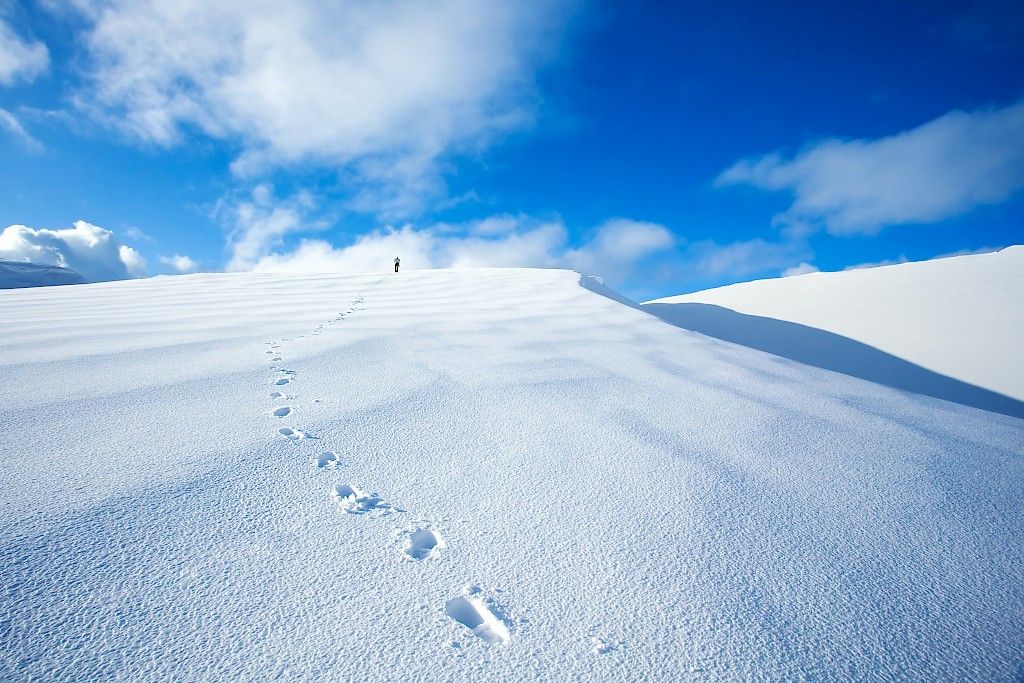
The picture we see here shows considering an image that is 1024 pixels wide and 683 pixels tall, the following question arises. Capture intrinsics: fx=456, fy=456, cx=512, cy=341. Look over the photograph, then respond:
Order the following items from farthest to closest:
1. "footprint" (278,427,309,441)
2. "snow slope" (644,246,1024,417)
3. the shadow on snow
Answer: "snow slope" (644,246,1024,417) < the shadow on snow < "footprint" (278,427,309,441)

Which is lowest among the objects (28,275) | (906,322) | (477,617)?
(28,275)

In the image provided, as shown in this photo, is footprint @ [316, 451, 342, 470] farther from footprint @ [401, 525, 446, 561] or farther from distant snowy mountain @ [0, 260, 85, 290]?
distant snowy mountain @ [0, 260, 85, 290]

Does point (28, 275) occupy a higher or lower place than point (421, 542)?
lower

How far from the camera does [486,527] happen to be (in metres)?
1.29

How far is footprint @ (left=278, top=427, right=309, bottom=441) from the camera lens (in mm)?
1762

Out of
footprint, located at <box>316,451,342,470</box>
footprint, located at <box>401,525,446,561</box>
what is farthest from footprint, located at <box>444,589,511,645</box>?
footprint, located at <box>316,451,342,470</box>

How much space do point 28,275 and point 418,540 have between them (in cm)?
16231

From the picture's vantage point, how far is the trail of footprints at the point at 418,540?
3.25ft

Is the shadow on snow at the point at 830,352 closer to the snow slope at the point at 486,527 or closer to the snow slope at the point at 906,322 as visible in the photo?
the snow slope at the point at 906,322

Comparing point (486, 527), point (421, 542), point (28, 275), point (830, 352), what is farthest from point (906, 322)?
point (28, 275)

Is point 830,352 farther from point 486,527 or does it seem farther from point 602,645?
point 602,645

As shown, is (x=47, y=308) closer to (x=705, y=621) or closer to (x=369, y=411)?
(x=369, y=411)

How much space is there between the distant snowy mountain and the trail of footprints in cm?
12499

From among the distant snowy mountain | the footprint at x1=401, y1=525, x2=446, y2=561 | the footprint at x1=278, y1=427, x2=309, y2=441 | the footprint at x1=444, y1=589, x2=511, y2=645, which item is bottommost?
the distant snowy mountain
